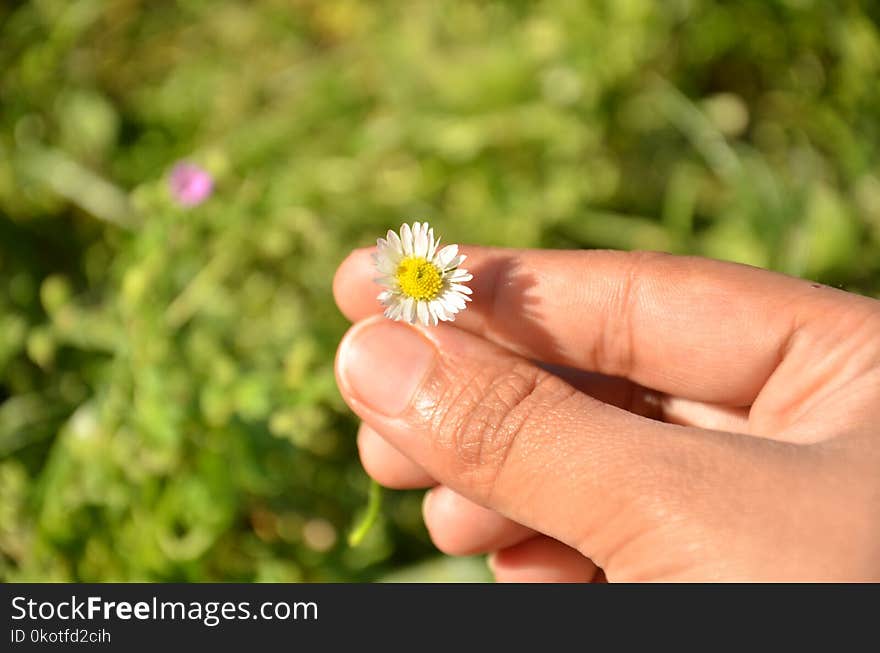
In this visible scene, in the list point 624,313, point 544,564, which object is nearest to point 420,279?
point 624,313

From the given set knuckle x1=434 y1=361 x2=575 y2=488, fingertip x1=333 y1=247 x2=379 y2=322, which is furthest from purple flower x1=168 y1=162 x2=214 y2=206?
knuckle x1=434 y1=361 x2=575 y2=488

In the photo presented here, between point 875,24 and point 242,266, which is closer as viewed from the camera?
point 242,266

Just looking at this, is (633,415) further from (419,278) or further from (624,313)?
(419,278)

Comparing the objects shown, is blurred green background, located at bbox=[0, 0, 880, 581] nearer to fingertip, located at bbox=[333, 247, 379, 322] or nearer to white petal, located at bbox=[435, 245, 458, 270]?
fingertip, located at bbox=[333, 247, 379, 322]

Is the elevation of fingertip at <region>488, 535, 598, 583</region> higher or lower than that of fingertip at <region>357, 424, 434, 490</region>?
lower

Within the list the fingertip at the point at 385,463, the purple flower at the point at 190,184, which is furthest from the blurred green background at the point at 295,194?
the fingertip at the point at 385,463
